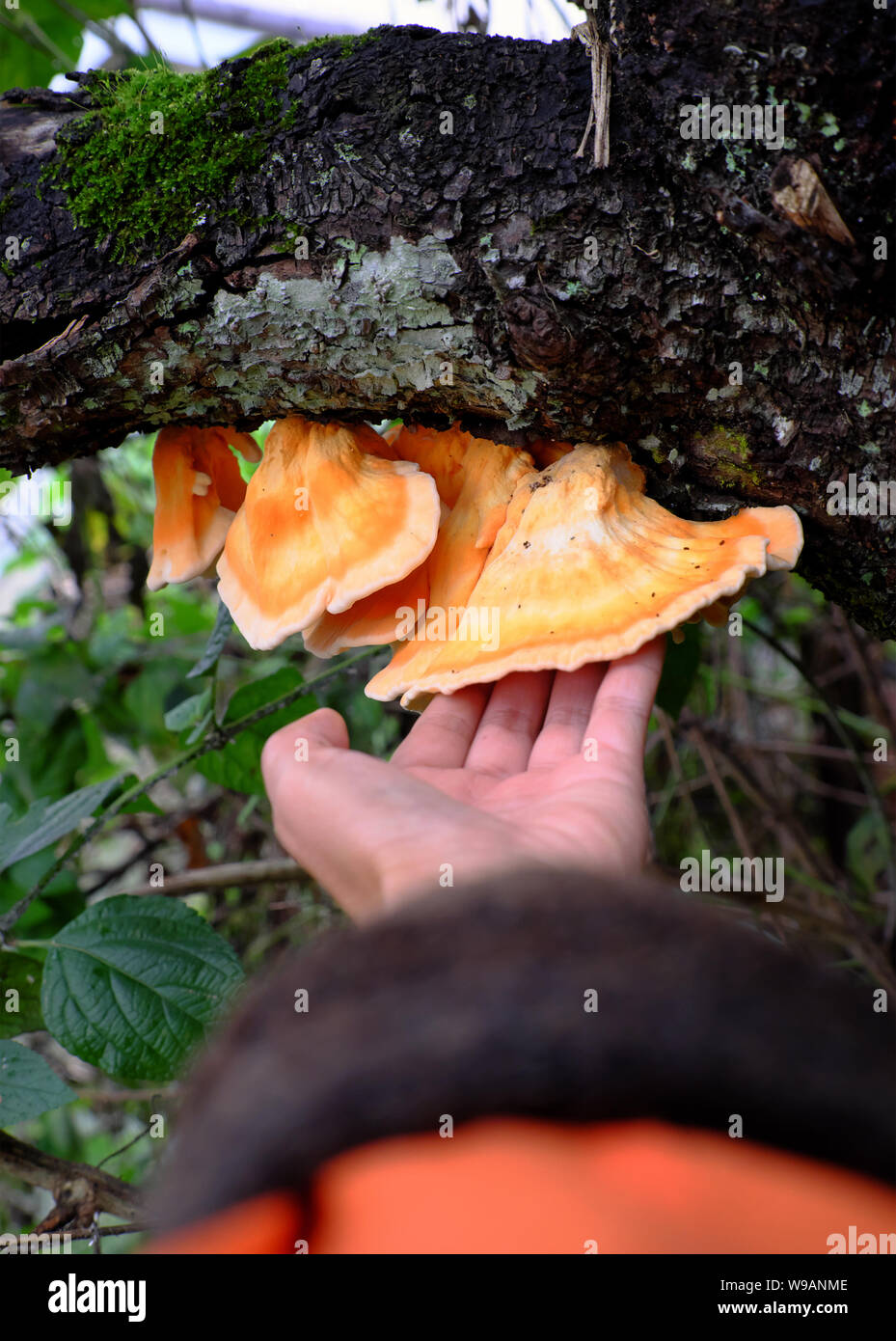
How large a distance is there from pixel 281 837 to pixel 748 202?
1232 mm

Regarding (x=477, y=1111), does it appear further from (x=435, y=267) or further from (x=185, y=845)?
(x=185, y=845)

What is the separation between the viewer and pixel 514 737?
5.94 ft

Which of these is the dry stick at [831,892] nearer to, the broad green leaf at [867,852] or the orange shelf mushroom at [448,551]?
the broad green leaf at [867,852]

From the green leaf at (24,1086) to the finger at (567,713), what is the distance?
1061 mm

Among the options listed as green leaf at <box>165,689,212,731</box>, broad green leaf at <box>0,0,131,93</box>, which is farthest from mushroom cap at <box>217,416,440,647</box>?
broad green leaf at <box>0,0,131,93</box>

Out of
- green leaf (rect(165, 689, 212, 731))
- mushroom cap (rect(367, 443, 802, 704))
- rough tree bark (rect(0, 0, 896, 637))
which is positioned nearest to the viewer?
rough tree bark (rect(0, 0, 896, 637))

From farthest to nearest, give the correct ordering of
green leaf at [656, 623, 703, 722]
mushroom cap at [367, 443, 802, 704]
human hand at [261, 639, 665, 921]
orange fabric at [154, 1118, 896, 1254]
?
green leaf at [656, 623, 703, 722] < mushroom cap at [367, 443, 802, 704] < human hand at [261, 639, 665, 921] < orange fabric at [154, 1118, 896, 1254]

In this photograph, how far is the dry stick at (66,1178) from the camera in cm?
206

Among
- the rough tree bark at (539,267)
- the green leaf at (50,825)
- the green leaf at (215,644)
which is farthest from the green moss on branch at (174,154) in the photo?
the green leaf at (50,825)

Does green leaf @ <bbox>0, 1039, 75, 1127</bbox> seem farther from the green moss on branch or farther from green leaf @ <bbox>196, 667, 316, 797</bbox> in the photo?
the green moss on branch

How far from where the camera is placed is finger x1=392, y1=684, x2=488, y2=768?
1763mm

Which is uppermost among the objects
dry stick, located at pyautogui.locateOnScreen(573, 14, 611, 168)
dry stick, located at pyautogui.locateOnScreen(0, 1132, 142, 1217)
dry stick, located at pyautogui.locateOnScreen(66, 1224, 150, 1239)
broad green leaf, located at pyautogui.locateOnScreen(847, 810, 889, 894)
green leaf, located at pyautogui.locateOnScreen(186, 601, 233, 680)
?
dry stick, located at pyautogui.locateOnScreen(573, 14, 611, 168)

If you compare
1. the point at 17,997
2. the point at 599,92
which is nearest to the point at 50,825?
the point at 17,997

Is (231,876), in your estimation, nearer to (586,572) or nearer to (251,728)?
(251,728)
